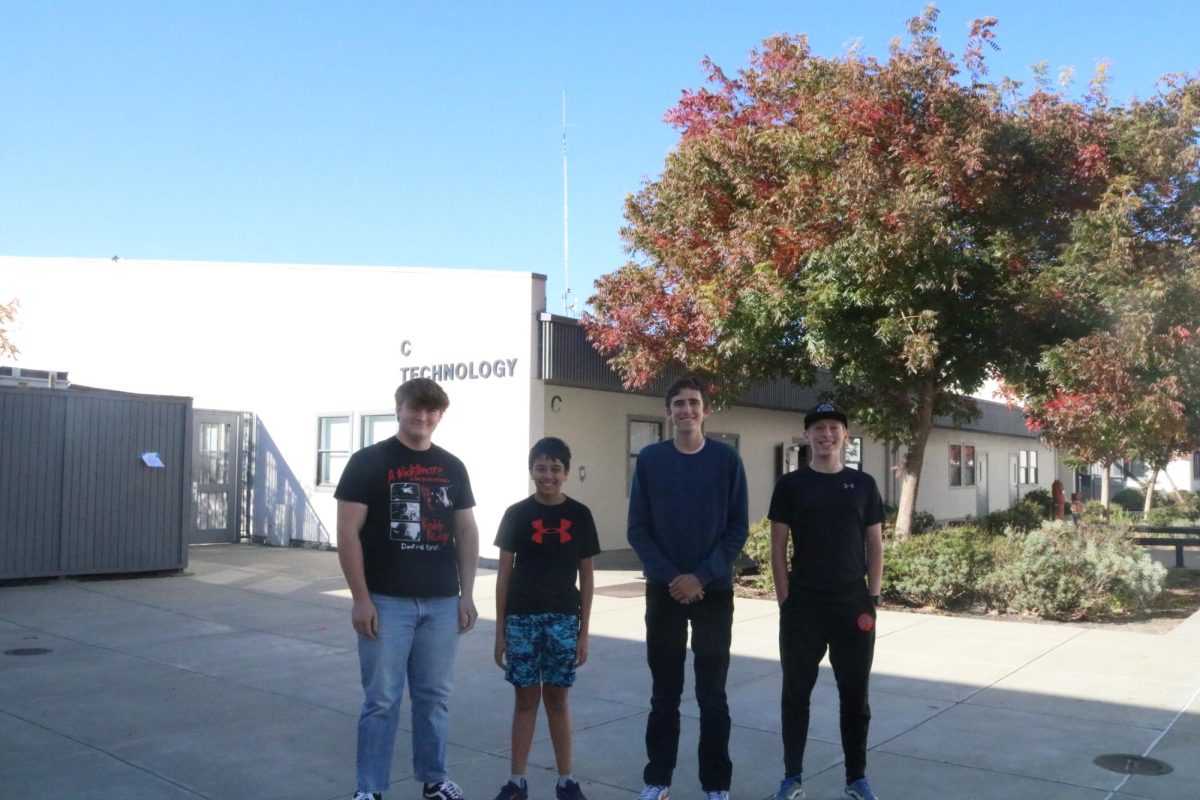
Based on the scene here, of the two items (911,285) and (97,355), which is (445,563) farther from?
(97,355)

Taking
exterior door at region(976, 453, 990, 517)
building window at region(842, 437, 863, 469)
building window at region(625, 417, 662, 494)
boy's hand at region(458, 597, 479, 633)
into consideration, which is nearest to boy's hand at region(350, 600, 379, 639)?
boy's hand at region(458, 597, 479, 633)

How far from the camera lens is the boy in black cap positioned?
4.76 metres

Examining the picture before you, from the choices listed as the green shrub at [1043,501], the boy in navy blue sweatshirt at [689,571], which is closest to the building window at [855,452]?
the green shrub at [1043,501]

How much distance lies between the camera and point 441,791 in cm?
459

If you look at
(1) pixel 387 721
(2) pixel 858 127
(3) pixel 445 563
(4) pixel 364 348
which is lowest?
(1) pixel 387 721

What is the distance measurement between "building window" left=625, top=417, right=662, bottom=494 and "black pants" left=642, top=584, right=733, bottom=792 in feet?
38.8

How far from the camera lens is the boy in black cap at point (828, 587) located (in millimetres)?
4762

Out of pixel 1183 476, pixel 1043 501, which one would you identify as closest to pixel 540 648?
pixel 1043 501

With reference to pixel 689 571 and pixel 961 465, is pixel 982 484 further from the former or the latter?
pixel 689 571

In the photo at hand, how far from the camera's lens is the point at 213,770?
5.21 meters

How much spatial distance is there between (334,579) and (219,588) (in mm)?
1442

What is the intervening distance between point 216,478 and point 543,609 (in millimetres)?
14725

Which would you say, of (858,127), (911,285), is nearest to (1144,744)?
(911,285)

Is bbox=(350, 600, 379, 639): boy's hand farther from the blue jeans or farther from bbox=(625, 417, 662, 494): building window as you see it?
bbox=(625, 417, 662, 494): building window
